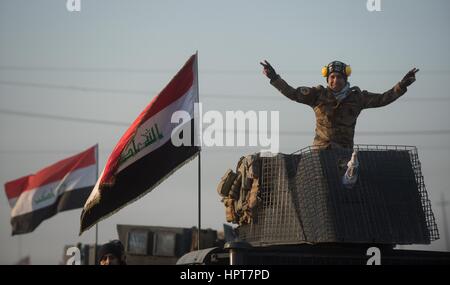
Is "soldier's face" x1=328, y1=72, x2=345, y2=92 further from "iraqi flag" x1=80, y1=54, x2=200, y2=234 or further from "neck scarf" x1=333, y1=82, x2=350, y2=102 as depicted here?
"iraqi flag" x1=80, y1=54, x2=200, y2=234

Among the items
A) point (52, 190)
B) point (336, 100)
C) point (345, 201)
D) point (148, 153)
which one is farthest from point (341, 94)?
point (52, 190)

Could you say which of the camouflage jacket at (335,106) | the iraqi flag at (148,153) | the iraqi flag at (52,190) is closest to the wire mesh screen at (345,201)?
the camouflage jacket at (335,106)

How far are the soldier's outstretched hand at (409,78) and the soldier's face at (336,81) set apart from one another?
3.37ft

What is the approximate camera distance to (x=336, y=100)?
16156 millimetres

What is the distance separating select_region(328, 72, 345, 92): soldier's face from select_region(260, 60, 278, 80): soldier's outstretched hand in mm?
1002

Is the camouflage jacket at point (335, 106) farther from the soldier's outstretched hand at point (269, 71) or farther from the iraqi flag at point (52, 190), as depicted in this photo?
the iraqi flag at point (52, 190)

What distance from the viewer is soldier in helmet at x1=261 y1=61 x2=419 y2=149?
52.9 feet

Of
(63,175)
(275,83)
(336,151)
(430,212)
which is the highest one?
(63,175)

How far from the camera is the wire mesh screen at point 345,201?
48.2ft
